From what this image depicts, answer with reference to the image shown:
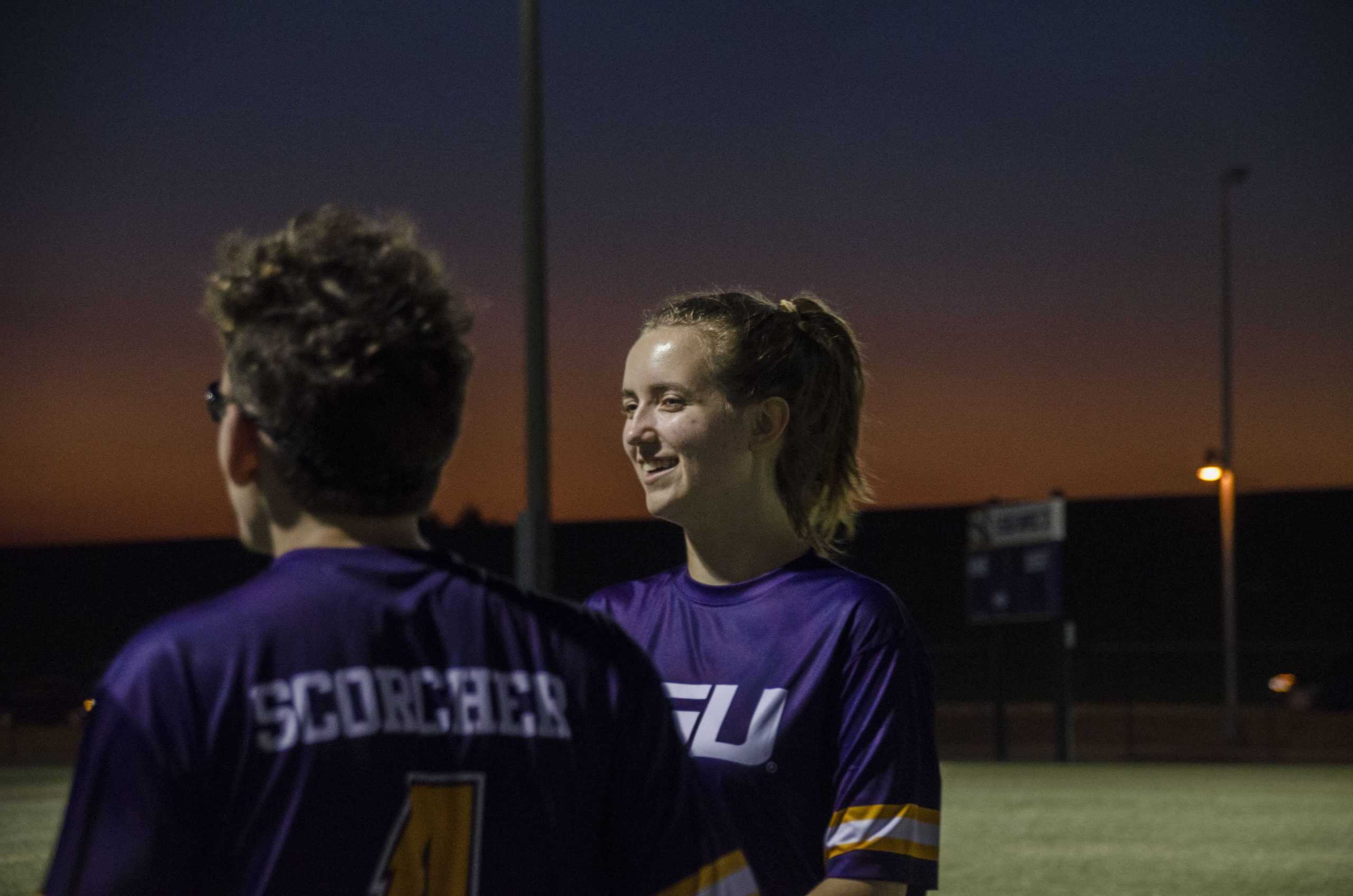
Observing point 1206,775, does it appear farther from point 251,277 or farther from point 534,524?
point 251,277

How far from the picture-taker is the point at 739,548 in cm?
313

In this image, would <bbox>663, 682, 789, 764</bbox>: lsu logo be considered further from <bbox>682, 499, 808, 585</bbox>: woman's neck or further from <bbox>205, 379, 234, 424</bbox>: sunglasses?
<bbox>205, 379, 234, 424</bbox>: sunglasses

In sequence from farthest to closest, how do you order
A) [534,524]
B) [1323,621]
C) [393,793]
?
[1323,621] → [534,524] → [393,793]

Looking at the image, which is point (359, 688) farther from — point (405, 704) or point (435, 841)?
point (435, 841)

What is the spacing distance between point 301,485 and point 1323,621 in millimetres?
41077

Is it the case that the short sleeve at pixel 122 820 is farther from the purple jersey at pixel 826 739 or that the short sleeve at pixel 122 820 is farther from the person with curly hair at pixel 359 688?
the purple jersey at pixel 826 739

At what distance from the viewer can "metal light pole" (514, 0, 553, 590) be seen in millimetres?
10242

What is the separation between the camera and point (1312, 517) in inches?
1658

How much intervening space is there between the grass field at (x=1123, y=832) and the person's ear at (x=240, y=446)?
8652mm

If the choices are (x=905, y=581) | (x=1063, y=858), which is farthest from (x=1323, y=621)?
(x=1063, y=858)

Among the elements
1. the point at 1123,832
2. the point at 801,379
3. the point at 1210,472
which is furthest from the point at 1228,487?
the point at 801,379

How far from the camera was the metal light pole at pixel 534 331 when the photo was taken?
1024 centimetres

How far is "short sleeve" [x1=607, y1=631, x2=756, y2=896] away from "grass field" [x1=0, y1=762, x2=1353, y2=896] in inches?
329

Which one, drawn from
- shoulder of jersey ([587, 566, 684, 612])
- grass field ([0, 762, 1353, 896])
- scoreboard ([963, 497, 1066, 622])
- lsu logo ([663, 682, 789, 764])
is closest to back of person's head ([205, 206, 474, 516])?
lsu logo ([663, 682, 789, 764])
